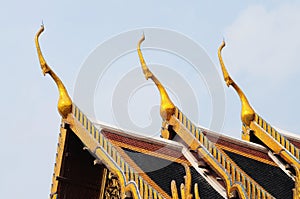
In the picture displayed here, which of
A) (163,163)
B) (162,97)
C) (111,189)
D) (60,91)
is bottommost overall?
(111,189)

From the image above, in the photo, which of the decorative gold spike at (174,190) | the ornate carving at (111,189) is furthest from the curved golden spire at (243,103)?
the decorative gold spike at (174,190)

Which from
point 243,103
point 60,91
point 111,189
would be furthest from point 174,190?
point 243,103

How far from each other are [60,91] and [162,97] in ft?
6.54

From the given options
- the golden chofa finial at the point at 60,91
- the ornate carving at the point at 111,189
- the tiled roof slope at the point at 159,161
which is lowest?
the ornate carving at the point at 111,189

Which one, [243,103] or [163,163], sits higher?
[243,103]

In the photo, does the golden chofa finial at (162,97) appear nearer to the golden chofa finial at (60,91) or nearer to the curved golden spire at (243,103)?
the golden chofa finial at (60,91)

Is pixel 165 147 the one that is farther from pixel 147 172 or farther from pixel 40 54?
pixel 40 54

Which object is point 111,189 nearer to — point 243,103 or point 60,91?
point 60,91

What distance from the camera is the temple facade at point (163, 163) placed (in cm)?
1616

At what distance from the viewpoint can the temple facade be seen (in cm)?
1616

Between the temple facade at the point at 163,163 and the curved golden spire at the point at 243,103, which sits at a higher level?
the curved golden spire at the point at 243,103

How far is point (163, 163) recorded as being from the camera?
57.5ft

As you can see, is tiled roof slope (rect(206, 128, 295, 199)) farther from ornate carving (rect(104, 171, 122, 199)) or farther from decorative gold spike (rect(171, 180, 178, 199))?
decorative gold spike (rect(171, 180, 178, 199))

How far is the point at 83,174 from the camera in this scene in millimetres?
17344
